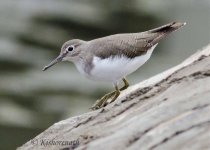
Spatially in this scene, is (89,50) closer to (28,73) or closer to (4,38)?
(28,73)

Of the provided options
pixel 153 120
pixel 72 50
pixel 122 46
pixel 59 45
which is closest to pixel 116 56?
pixel 122 46

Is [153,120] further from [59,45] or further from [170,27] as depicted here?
[59,45]

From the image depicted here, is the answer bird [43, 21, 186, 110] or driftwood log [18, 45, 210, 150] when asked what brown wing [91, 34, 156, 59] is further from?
driftwood log [18, 45, 210, 150]

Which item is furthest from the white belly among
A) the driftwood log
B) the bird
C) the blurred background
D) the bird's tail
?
the blurred background

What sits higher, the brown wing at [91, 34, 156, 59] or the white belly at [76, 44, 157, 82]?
the brown wing at [91, 34, 156, 59]

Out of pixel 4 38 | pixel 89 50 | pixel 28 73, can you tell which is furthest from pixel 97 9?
pixel 89 50

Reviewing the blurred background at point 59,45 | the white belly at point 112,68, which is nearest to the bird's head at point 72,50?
the white belly at point 112,68

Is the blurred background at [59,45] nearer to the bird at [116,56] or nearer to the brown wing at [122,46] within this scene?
the bird at [116,56]
